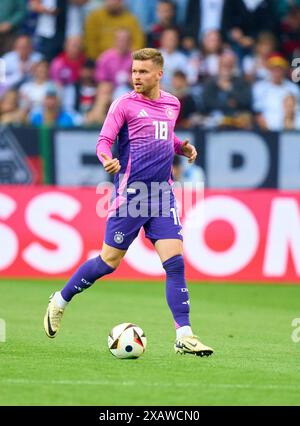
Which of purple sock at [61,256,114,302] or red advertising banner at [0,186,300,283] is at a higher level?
red advertising banner at [0,186,300,283]

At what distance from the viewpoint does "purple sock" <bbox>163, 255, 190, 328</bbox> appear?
336 inches

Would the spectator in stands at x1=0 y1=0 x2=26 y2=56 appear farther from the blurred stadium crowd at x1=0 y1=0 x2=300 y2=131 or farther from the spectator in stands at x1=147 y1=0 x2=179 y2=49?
the spectator in stands at x1=147 y1=0 x2=179 y2=49

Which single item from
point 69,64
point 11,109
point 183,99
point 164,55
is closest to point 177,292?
point 183,99

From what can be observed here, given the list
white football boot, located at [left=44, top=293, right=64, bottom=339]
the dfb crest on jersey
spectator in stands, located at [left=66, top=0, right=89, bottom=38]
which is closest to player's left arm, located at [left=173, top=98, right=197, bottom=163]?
the dfb crest on jersey

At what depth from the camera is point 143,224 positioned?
8.74m

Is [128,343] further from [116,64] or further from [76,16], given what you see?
[76,16]

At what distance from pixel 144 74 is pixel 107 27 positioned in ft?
35.6

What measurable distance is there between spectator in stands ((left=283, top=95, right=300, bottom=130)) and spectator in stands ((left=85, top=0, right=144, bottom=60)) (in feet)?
9.30

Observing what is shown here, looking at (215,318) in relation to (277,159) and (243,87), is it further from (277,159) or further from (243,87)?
(243,87)

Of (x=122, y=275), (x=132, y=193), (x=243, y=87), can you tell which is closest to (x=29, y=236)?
(x=122, y=275)

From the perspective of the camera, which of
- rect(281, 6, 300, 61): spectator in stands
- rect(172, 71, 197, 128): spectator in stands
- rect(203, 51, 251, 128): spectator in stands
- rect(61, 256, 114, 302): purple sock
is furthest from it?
rect(281, 6, 300, 61): spectator in stands

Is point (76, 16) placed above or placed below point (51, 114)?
above

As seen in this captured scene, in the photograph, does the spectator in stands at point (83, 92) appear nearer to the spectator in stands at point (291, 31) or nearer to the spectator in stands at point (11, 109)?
the spectator in stands at point (11, 109)

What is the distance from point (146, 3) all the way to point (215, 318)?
9.56 m
